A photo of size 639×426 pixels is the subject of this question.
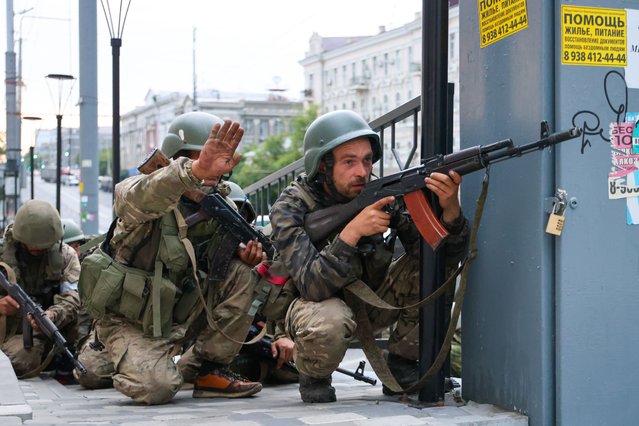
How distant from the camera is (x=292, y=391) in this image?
4.55 metres

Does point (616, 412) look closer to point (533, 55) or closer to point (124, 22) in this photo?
point (533, 55)

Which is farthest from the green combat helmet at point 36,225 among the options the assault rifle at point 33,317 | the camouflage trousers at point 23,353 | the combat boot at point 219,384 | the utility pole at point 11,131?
the utility pole at point 11,131

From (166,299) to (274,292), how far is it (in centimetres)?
68

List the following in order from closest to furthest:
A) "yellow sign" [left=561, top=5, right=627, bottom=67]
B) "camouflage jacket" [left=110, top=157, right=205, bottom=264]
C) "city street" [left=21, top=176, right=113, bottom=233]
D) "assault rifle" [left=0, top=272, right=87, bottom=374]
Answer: "yellow sign" [left=561, top=5, right=627, bottom=67] < "camouflage jacket" [left=110, top=157, right=205, bottom=264] < "assault rifle" [left=0, top=272, right=87, bottom=374] < "city street" [left=21, top=176, right=113, bottom=233]

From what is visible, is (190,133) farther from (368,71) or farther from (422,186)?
(368,71)

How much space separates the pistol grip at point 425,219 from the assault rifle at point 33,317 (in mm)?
3156

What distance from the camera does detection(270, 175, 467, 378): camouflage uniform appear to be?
11.3ft

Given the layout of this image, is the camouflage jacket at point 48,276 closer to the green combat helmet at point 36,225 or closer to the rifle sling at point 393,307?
the green combat helmet at point 36,225

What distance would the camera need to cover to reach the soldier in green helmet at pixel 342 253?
11.2ft

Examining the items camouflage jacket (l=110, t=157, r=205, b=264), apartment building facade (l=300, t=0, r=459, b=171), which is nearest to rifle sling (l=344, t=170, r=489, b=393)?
camouflage jacket (l=110, t=157, r=205, b=264)

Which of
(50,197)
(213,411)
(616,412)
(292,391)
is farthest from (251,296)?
(50,197)

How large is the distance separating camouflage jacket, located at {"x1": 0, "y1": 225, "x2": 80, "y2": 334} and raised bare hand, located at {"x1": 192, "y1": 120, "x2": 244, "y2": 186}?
301 centimetres

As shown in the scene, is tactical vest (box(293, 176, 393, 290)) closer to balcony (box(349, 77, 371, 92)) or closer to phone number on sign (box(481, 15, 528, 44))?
phone number on sign (box(481, 15, 528, 44))

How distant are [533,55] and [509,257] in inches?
29.7
